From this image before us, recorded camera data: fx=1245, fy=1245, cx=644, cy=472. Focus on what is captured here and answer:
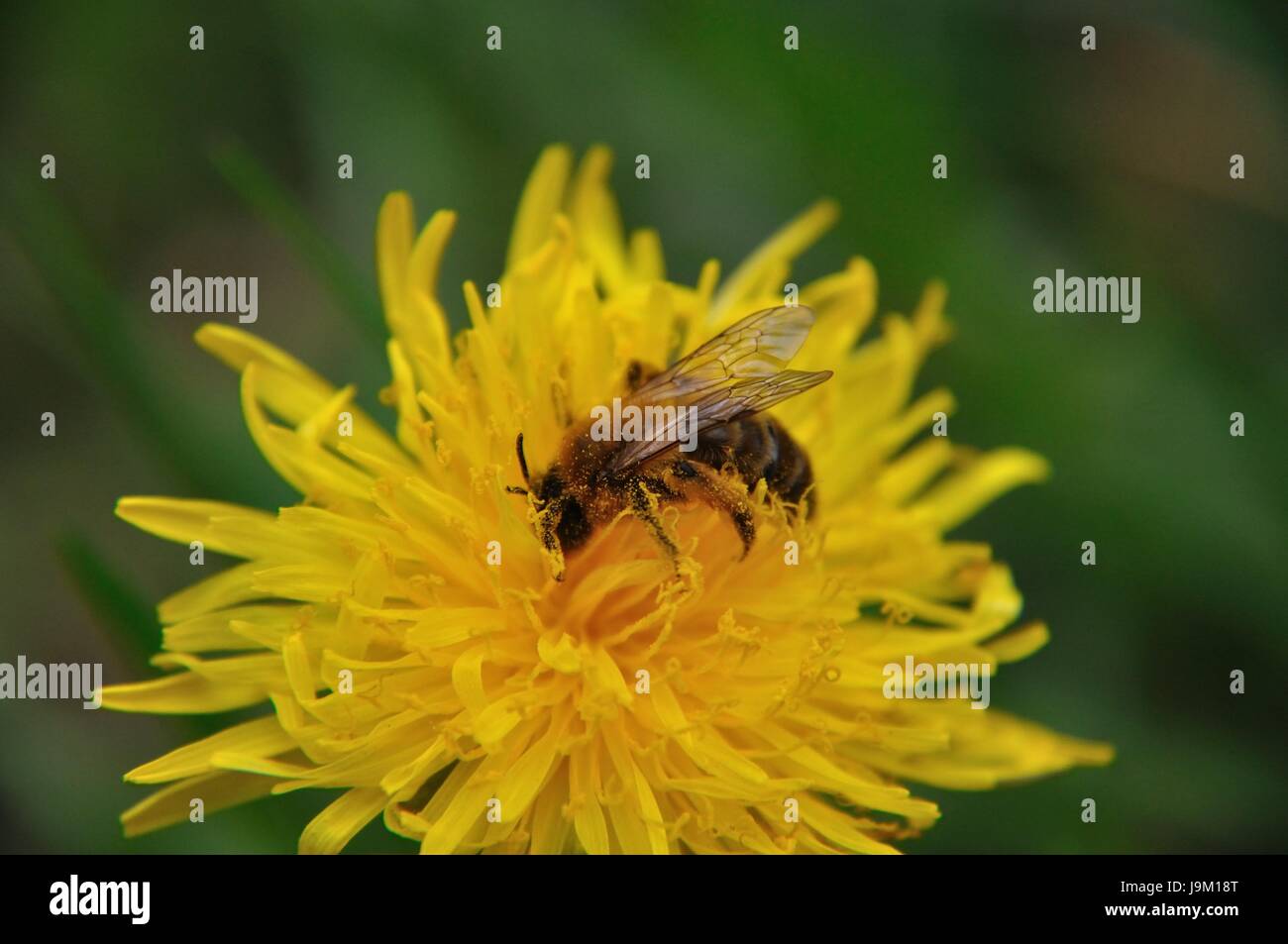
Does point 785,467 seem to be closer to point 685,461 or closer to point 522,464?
point 685,461

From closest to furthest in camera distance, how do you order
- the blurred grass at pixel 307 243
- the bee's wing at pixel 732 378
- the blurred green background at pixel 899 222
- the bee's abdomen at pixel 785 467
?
the bee's wing at pixel 732 378 → the bee's abdomen at pixel 785 467 → the blurred grass at pixel 307 243 → the blurred green background at pixel 899 222

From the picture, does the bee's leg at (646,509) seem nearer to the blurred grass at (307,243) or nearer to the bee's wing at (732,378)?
the bee's wing at (732,378)

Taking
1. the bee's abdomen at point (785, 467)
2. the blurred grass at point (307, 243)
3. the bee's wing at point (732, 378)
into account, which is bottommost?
the bee's abdomen at point (785, 467)

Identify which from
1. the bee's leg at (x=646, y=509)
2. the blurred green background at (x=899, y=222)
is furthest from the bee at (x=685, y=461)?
the blurred green background at (x=899, y=222)

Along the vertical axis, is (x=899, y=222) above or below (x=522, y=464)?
above

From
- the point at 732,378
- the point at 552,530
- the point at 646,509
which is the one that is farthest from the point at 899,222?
the point at 552,530

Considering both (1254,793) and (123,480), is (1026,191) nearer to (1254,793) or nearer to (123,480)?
(1254,793)
